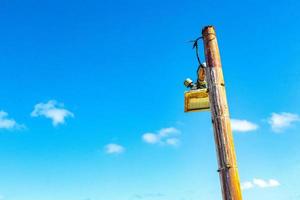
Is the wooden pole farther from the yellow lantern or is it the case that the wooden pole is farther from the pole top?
the yellow lantern

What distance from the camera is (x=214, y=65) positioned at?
5605 mm

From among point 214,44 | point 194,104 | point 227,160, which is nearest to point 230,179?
point 227,160

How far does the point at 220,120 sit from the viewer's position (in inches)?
204

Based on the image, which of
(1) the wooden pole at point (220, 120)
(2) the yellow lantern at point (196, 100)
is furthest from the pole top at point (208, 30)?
(2) the yellow lantern at point (196, 100)

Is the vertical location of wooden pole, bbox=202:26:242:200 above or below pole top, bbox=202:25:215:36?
below

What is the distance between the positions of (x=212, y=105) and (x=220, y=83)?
14.7 inches

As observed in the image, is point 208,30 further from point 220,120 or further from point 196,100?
point 220,120

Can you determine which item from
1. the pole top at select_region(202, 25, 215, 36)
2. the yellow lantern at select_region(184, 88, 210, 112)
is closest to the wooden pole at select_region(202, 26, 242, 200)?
the pole top at select_region(202, 25, 215, 36)

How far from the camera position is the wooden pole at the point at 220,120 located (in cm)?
483

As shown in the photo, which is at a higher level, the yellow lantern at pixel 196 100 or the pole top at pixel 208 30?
the pole top at pixel 208 30

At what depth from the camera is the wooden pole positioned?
4.83 metres

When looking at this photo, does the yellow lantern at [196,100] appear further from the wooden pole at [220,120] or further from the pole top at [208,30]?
the pole top at [208,30]

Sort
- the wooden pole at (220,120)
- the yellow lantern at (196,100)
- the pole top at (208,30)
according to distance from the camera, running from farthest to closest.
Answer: the pole top at (208,30) → the yellow lantern at (196,100) → the wooden pole at (220,120)

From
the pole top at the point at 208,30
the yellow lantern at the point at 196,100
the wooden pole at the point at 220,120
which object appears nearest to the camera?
the wooden pole at the point at 220,120
